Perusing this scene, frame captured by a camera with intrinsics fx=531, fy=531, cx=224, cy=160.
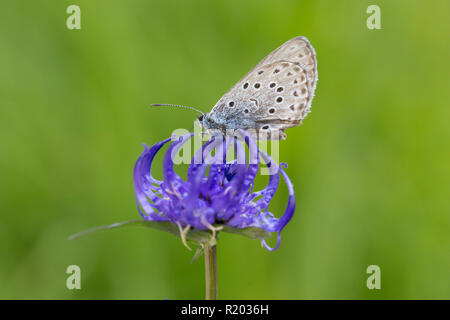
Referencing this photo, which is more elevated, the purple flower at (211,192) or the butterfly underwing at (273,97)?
the butterfly underwing at (273,97)

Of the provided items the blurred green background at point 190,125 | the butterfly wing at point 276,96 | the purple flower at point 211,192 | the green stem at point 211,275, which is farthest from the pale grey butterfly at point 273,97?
the blurred green background at point 190,125

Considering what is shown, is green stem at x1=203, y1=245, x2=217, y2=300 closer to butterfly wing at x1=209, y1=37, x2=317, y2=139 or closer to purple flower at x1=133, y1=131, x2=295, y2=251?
purple flower at x1=133, y1=131, x2=295, y2=251

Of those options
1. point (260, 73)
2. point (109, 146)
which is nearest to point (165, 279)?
point (109, 146)

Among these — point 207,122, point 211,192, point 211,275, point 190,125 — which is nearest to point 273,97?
point 207,122

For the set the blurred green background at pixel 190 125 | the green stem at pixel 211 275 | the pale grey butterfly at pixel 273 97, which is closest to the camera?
the green stem at pixel 211 275

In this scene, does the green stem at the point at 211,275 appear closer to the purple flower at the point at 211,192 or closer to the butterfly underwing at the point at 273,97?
the purple flower at the point at 211,192

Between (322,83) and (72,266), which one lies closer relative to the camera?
(72,266)

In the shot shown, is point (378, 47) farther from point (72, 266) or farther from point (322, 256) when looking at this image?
point (72, 266)
